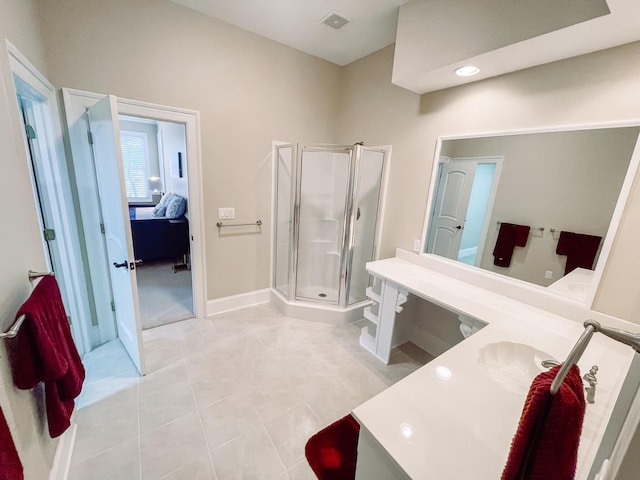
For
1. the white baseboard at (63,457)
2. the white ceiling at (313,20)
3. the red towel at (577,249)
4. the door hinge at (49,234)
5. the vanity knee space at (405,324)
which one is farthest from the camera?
the vanity knee space at (405,324)

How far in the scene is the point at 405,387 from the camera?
3.24ft

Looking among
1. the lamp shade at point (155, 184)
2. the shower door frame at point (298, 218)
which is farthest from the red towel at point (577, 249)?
the lamp shade at point (155, 184)

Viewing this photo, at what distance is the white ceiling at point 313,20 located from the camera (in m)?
2.07

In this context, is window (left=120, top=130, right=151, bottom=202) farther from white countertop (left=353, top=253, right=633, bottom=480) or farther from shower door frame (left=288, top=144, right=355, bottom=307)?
white countertop (left=353, top=253, right=633, bottom=480)

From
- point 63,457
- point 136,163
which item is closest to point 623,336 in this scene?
point 63,457

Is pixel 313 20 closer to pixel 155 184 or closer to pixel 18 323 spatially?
pixel 18 323

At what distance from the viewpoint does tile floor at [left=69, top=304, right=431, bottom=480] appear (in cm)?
145

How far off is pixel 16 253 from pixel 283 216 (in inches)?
86.9

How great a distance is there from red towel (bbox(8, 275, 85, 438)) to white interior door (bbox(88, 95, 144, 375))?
60 centimetres

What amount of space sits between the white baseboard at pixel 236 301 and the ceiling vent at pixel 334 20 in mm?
2826

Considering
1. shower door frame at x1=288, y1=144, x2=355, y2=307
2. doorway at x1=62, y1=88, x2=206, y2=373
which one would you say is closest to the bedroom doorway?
doorway at x1=62, y1=88, x2=206, y2=373

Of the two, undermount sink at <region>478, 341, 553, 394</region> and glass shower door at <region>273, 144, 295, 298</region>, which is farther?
glass shower door at <region>273, 144, 295, 298</region>

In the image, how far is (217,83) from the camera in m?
2.48

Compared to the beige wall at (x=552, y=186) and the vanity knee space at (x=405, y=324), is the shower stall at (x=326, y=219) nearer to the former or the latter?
the vanity knee space at (x=405, y=324)
